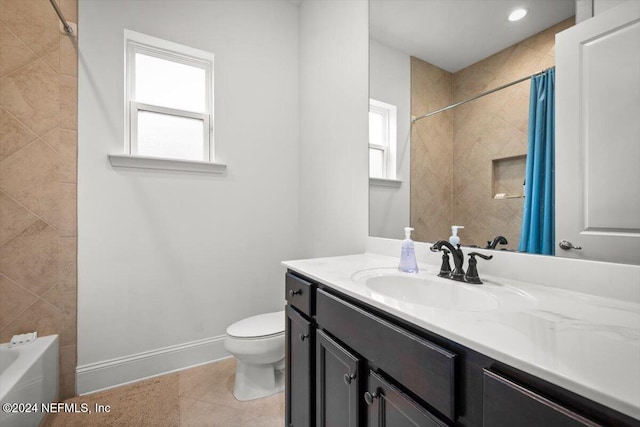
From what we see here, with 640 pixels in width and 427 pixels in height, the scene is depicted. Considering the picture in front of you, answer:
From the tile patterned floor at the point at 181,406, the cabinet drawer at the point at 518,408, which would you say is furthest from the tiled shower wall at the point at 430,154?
the tile patterned floor at the point at 181,406

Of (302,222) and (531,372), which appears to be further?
(302,222)

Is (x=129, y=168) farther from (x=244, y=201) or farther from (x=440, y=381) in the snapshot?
(x=440, y=381)

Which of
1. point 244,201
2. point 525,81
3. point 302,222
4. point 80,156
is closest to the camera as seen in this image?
point 525,81

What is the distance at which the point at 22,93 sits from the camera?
60.7 inches

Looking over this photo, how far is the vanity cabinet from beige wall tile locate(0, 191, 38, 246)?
5.16ft

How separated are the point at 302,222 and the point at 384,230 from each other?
3.15 feet

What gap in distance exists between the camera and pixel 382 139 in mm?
1552

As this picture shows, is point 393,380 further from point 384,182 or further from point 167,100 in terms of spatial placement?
point 167,100

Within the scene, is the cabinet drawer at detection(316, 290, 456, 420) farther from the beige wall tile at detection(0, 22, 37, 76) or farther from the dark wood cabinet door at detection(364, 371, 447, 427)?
the beige wall tile at detection(0, 22, 37, 76)

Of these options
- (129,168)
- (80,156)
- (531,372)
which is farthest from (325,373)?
(80,156)

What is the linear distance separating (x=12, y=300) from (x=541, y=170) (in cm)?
259

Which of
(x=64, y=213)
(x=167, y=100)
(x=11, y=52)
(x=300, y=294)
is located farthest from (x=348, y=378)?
(x=11, y=52)

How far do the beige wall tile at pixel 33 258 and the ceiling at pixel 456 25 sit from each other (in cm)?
221

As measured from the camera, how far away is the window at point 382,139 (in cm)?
150
